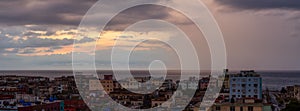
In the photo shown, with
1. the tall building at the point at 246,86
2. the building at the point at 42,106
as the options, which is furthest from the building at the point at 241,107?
the tall building at the point at 246,86

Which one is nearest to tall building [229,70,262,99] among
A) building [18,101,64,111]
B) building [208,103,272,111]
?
building [208,103,272,111]

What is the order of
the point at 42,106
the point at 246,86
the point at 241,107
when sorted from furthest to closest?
the point at 246,86
the point at 42,106
the point at 241,107

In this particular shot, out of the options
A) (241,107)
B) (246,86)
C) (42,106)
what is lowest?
(42,106)

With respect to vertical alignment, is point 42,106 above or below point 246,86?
below

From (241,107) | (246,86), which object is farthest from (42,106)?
(246,86)

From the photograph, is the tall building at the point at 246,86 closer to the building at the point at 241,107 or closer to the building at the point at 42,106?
the building at the point at 241,107

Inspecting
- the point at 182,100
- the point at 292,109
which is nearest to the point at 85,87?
the point at 182,100

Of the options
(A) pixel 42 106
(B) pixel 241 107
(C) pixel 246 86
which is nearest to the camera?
(B) pixel 241 107

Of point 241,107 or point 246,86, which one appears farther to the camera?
point 246,86

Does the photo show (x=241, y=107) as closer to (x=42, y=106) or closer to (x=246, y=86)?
(x=42, y=106)

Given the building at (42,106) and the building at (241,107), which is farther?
the building at (42,106)

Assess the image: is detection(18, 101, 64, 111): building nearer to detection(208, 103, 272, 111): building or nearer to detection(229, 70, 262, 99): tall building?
detection(208, 103, 272, 111): building
